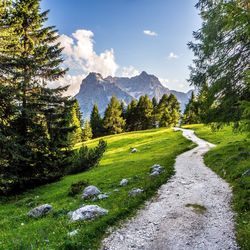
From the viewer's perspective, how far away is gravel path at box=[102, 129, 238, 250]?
10.8 metres

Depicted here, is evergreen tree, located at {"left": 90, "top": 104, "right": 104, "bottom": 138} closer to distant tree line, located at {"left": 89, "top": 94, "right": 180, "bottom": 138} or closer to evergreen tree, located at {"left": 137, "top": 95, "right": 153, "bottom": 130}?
distant tree line, located at {"left": 89, "top": 94, "right": 180, "bottom": 138}

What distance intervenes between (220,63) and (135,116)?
3145 inches

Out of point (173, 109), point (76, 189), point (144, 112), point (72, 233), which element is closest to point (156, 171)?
point (76, 189)

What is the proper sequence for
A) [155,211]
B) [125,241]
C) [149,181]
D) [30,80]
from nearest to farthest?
[125,241]
[155,211]
[149,181]
[30,80]

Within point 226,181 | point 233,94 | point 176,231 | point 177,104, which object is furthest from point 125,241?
point 177,104

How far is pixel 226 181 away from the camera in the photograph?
19.2m

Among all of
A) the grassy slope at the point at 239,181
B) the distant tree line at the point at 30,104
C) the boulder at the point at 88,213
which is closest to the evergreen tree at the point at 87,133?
the distant tree line at the point at 30,104

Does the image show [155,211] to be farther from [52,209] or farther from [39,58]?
[39,58]

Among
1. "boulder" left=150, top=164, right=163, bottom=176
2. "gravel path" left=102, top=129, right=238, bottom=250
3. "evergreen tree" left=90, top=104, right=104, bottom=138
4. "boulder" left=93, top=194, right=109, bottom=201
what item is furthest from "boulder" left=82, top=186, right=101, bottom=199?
"evergreen tree" left=90, top=104, right=104, bottom=138

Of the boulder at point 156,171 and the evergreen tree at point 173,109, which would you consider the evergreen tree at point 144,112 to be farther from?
the boulder at point 156,171

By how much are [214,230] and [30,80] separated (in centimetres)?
2133

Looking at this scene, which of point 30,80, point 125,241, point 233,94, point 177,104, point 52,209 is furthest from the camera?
point 177,104

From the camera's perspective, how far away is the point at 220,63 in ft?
71.9

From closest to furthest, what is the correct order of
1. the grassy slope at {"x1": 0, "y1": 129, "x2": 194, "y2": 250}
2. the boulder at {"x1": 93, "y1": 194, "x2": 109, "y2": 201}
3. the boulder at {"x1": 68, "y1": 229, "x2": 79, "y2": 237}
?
the grassy slope at {"x1": 0, "y1": 129, "x2": 194, "y2": 250} → the boulder at {"x1": 68, "y1": 229, "x2": 79, "y2": 237} → the boulder at {"x1": 93, "y1": 194, "x2": 109, "y2": 201}
